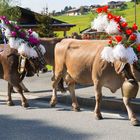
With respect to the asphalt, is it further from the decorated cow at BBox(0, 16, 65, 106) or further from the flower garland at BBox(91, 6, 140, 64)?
the flower garland at BBox(91, 6, 140, 64)

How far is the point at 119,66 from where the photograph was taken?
8266 millimetres

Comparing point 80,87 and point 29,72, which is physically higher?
point 29,72

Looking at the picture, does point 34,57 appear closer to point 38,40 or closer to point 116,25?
point 38,40

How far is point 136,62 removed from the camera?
26.6ft

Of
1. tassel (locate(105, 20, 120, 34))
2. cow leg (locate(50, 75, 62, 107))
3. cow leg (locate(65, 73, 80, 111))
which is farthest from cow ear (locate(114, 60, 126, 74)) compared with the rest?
cow leg (locate(50, 75, 62, 107))

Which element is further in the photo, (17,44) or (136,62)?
(17,44)

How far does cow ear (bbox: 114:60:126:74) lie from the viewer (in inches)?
Answer: 321

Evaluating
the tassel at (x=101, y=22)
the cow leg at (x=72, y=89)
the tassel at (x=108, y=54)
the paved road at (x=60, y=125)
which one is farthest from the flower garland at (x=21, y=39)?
the tassel at (x=108, y=54)

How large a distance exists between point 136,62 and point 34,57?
113 inches

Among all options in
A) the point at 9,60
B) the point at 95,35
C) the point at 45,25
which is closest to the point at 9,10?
the point at 45,25

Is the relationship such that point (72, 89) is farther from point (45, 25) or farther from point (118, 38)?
point (45, 25)

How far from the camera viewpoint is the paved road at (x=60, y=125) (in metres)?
7.59

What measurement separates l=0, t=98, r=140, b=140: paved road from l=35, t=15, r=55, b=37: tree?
71.6 feet

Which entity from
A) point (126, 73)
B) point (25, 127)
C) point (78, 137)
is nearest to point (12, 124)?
point (25, 127)
